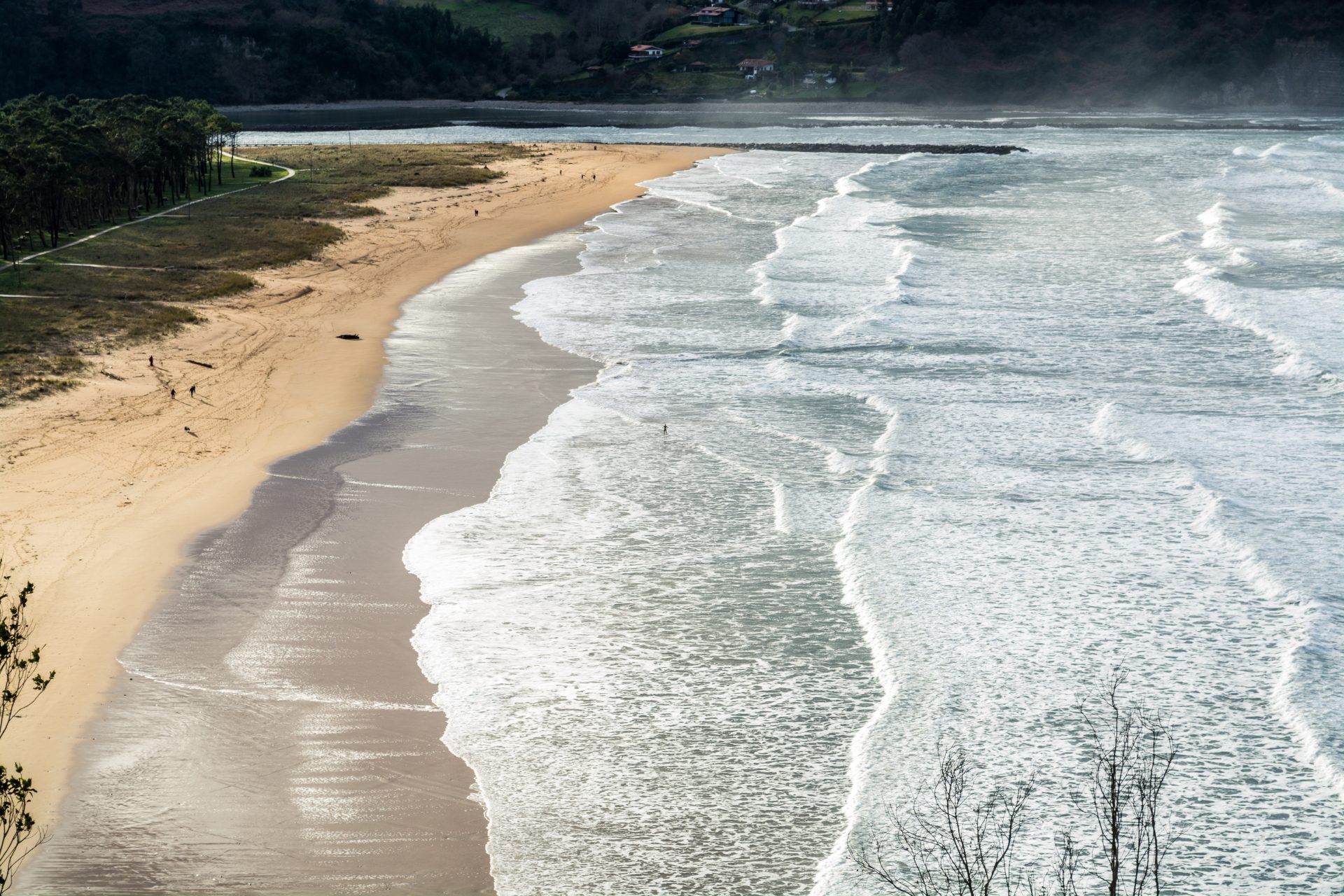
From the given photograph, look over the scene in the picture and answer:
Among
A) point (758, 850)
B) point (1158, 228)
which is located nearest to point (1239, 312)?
point (1158, 228)

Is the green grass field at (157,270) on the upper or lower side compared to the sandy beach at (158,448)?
upper

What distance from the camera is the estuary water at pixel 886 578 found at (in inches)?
501

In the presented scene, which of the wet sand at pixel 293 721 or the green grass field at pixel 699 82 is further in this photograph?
the green grass field at pixel 699 82

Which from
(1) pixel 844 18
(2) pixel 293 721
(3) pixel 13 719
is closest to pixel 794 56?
(1) pixel 844 18

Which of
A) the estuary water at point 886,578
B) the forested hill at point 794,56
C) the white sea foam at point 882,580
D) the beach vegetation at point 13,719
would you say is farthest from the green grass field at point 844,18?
the beach vegetation at point 13,719

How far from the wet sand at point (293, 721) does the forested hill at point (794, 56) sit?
158m

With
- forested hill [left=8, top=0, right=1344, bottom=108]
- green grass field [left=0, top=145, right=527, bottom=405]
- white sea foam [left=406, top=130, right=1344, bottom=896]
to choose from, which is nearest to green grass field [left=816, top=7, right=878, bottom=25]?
forested hill [left=8, top=0, right=1344, bottom=108]

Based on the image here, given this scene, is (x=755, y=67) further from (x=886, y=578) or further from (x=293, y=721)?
(x=293, y=721)

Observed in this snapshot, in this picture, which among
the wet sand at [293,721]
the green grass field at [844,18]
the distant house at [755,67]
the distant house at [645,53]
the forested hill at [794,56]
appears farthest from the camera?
the distant house at [645,53]

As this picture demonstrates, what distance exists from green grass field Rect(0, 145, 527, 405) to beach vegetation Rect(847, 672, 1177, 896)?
69.0 ft

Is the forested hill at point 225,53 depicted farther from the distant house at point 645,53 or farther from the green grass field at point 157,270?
the green grass field at point 157,270

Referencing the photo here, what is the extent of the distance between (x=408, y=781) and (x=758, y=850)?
12.2 feet

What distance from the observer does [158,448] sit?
2378cm

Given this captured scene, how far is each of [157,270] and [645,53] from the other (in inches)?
6533
